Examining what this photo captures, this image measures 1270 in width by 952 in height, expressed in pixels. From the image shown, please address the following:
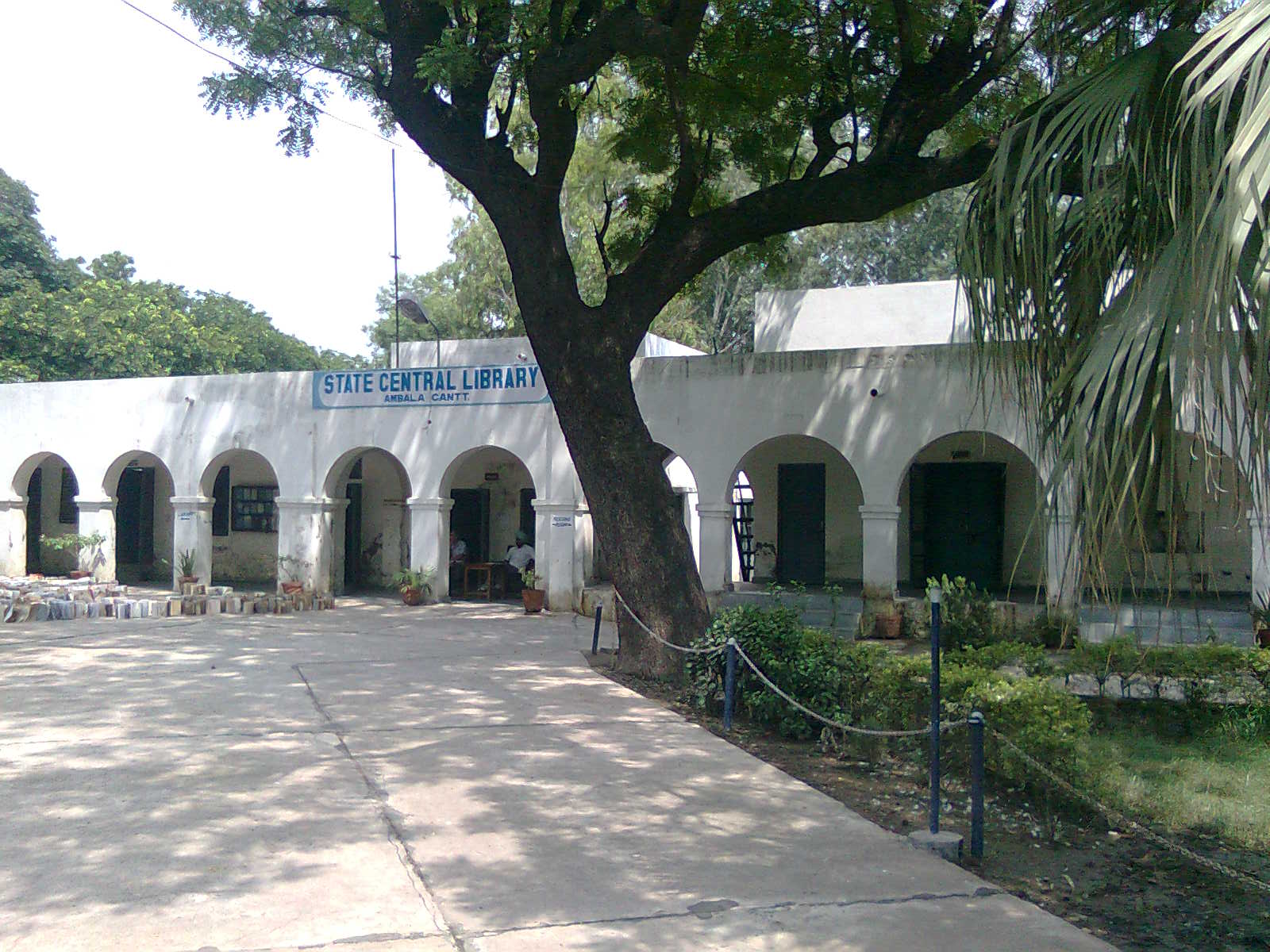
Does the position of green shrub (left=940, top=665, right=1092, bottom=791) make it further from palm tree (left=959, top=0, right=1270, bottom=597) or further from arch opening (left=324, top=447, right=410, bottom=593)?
arch opening (left=324, top=447, right=410, bottom=593)

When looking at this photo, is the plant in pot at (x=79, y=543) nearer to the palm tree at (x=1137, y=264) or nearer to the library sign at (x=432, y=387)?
the library sign at (x=432, y=387)

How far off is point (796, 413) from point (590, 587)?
4440 millimetres

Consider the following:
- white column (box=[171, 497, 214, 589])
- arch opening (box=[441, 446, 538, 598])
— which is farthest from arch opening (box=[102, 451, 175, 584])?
arch opening (box=[441, 446, 538, 598])

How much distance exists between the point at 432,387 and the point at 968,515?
852 centimetres

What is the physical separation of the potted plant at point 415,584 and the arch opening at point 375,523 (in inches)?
117

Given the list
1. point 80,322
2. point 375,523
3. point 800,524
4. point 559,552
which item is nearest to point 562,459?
point 559,552

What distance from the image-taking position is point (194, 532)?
18.6m

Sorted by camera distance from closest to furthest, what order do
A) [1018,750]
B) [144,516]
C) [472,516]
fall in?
[1018,750], [472,516], [144,516]

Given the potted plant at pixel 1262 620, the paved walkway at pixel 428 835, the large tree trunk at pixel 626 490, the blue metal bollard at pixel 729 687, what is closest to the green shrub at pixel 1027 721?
the paved walkway at pixel 428 835

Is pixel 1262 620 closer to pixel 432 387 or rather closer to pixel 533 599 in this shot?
pixel 533 599

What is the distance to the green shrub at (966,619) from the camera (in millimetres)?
12883

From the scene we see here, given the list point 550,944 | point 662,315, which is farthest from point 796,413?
point 662,315

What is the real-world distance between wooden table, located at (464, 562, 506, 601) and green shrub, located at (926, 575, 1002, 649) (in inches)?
322

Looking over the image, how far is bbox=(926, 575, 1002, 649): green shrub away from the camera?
12.9 m
